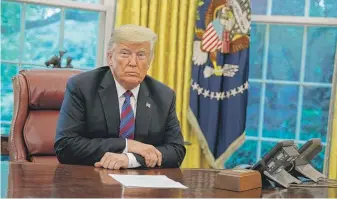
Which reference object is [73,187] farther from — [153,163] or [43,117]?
[43,117]

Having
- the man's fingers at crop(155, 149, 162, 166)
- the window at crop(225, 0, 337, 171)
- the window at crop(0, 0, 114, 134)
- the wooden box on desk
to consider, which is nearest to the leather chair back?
the man's fingers at crop(155, 149, 162, 166)

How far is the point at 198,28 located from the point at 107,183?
2318mm

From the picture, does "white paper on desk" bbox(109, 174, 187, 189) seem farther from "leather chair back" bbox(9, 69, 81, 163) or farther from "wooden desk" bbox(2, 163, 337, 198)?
"leather chair back" bbox(9, 69, 81, 163)

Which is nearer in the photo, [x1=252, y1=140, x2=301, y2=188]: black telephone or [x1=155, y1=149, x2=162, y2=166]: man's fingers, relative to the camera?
[x1=252, y1=140, x2=301, y2=188]: black telephone

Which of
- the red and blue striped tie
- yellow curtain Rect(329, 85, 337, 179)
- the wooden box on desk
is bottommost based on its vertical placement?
yellow curtain Rect(329, 85, 337, 179)

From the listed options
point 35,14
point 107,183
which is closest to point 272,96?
point 35,14

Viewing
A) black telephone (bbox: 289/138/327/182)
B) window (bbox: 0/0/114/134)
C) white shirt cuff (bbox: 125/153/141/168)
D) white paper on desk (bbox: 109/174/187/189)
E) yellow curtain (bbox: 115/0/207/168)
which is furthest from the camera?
window (bbox: 0/0/114/134)

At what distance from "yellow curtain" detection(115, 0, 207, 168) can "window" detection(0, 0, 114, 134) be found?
0.34 m

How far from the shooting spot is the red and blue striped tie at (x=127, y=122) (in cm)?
222

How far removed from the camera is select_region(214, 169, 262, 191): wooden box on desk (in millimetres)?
1614

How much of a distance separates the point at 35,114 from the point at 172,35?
1.32m

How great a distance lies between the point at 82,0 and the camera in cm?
399

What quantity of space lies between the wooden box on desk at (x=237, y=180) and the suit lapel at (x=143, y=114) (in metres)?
0.65

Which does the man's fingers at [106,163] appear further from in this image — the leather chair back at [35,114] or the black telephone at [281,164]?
the leather chair back at [35,114]
